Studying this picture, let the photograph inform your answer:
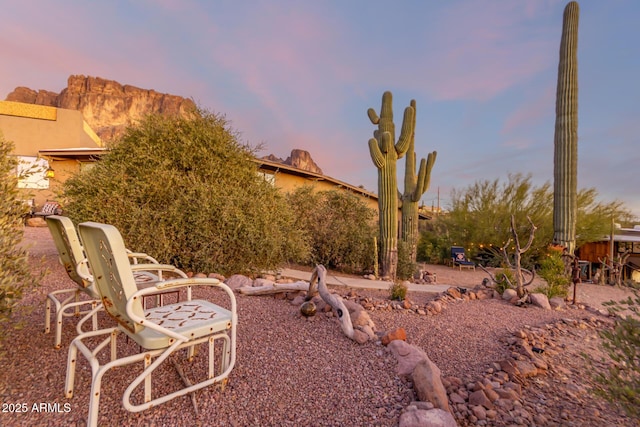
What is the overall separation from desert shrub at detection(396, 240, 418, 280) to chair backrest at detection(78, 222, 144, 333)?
8.18 metres

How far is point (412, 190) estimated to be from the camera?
10.8 meters

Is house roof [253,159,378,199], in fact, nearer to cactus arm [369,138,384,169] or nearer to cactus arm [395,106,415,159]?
cactus arm [369,138,384,169]

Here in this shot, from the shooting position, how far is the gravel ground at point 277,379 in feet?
5.69

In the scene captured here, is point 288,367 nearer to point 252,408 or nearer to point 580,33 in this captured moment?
point 252,408

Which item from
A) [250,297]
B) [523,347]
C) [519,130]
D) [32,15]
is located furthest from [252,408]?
[32,15]

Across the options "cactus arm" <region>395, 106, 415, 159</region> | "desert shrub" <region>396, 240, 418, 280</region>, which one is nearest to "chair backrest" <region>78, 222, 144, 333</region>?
"cactus arm" <region>395, 106, 415, 159</region>

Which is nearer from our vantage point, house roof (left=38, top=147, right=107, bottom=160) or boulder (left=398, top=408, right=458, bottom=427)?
boulder (left=398, top=408, right=458, bottom=427)

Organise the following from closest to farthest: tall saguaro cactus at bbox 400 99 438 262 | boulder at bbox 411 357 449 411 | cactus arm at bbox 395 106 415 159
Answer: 1. boulder at bbox 411 357 449 411
2. cactus arm at bbox 395 106 415 159
3. tall saguaro cactus at bbox 400 99 438 262

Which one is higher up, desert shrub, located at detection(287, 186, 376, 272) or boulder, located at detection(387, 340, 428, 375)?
desert shrub, located at detection(287, 186, 376, 272)

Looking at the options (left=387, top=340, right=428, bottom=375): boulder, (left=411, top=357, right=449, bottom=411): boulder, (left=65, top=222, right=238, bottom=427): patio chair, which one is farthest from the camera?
(left=387, top=340, right=428, bottom=375): boulder

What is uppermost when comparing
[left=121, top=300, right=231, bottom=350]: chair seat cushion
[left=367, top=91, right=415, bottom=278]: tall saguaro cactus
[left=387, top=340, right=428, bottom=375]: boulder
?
[left=367, top=91, right=415, bottom=278]: tall saguaro cactus

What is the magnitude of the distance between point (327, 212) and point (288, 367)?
24.1ft

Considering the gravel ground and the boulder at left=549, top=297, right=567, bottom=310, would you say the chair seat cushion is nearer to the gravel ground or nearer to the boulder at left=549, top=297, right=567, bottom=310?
the gravel ground

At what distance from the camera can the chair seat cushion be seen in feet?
5.25
